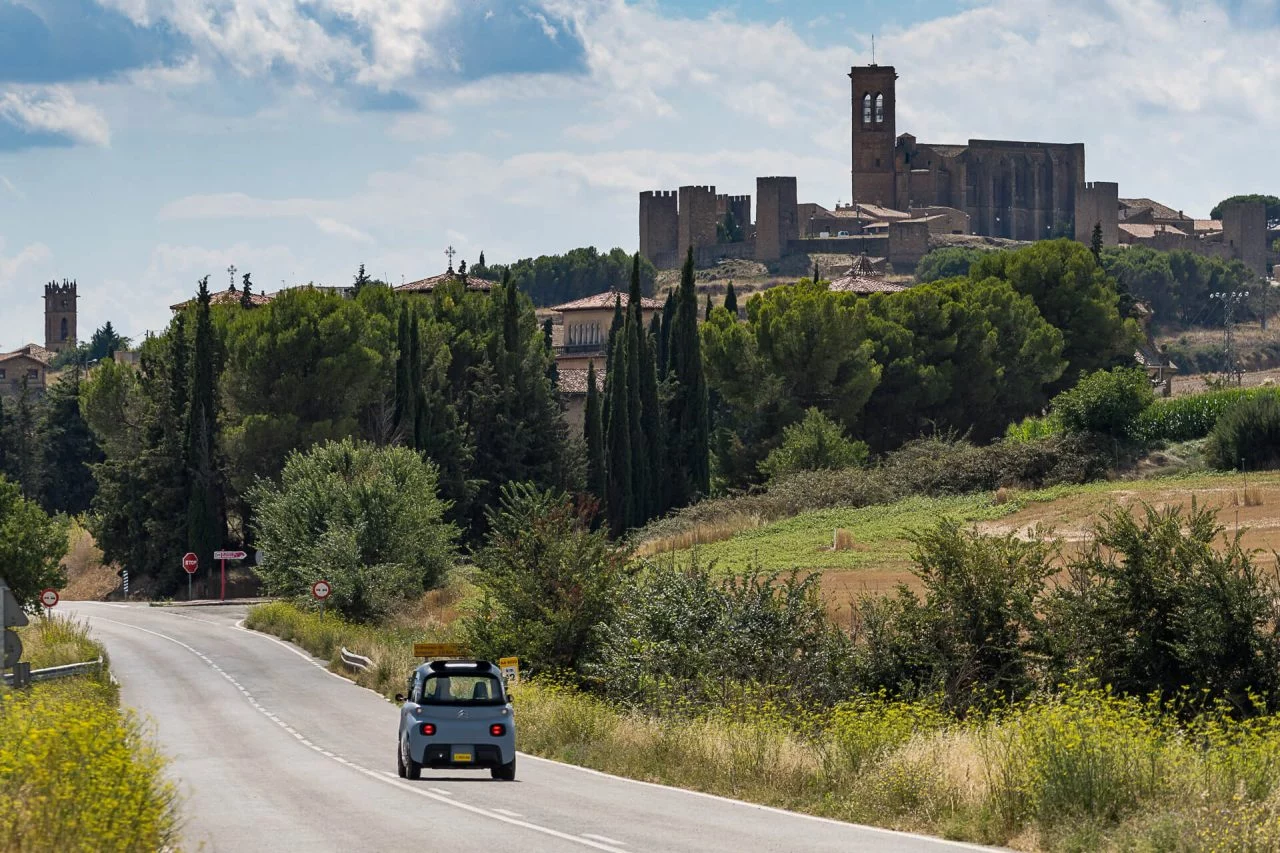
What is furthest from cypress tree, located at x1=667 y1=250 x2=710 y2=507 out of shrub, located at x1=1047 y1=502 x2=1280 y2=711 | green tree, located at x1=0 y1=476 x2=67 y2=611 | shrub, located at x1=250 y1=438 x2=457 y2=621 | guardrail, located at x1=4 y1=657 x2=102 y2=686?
shrub, located at x1=1047 y1=502 x2=1280 y2=711

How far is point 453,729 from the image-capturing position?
2064cm

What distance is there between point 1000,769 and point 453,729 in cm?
658

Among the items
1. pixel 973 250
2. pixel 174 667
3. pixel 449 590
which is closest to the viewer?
pixel 174 667

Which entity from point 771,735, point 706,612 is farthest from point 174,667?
point 771,735

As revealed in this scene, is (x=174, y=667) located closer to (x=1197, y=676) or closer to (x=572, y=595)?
(x=572, y=595)

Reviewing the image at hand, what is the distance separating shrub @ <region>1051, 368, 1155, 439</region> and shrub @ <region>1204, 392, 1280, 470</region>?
14.4 ft

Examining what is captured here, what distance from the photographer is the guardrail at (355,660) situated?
1499 inches

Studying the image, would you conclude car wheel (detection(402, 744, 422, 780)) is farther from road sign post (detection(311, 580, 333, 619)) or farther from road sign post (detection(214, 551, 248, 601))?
road sign post (detection(214, 551, 248, 601))

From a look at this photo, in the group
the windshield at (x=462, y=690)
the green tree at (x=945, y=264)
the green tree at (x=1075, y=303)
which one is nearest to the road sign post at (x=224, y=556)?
the green tree at (x=1075, y=303)

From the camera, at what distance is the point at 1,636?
18.1 metres

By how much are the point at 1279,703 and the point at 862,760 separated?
6192mm

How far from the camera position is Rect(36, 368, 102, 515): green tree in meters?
94.6

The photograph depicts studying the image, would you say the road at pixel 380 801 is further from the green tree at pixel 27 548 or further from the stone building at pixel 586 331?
the stone building at pixel 586 331

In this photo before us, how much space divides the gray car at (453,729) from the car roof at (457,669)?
0.02 meters
